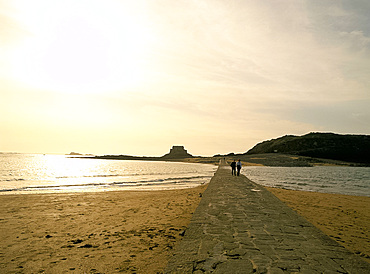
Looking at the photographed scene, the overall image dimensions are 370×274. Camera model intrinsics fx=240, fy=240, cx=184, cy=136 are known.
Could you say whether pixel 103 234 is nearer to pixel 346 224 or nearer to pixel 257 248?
pixel 257 248

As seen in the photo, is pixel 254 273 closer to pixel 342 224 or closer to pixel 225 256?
pixel 225 256

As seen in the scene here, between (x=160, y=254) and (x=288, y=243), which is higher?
(x=288, y=243)

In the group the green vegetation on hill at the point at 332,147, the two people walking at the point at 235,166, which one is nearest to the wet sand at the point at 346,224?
the two people walking at the point at 235,166

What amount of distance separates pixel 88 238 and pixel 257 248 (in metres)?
5.29

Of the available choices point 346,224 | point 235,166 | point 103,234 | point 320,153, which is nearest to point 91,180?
point 235,166

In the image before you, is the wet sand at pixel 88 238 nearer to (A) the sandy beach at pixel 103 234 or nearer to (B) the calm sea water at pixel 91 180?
(A) the sandy beach at pixel 103 234

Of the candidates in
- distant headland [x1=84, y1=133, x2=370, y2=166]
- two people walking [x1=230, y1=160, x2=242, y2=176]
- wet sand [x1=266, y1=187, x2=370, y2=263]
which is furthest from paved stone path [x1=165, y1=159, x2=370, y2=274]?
distant headland [x1=84, y1=133, x2=370, y2=166]

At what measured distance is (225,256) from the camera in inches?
197

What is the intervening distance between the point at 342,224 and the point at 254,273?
26.8 ft

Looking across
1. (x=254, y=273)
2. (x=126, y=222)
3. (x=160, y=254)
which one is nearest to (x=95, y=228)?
(x=126, y=222)

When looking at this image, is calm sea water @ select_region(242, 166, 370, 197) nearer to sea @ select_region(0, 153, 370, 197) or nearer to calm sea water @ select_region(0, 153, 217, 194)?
sea @ select_region(0, 153, 370, 197)

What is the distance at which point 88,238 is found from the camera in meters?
7.70

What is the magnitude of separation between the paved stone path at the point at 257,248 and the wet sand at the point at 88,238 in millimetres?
942

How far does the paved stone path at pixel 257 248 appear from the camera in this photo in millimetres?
4523
